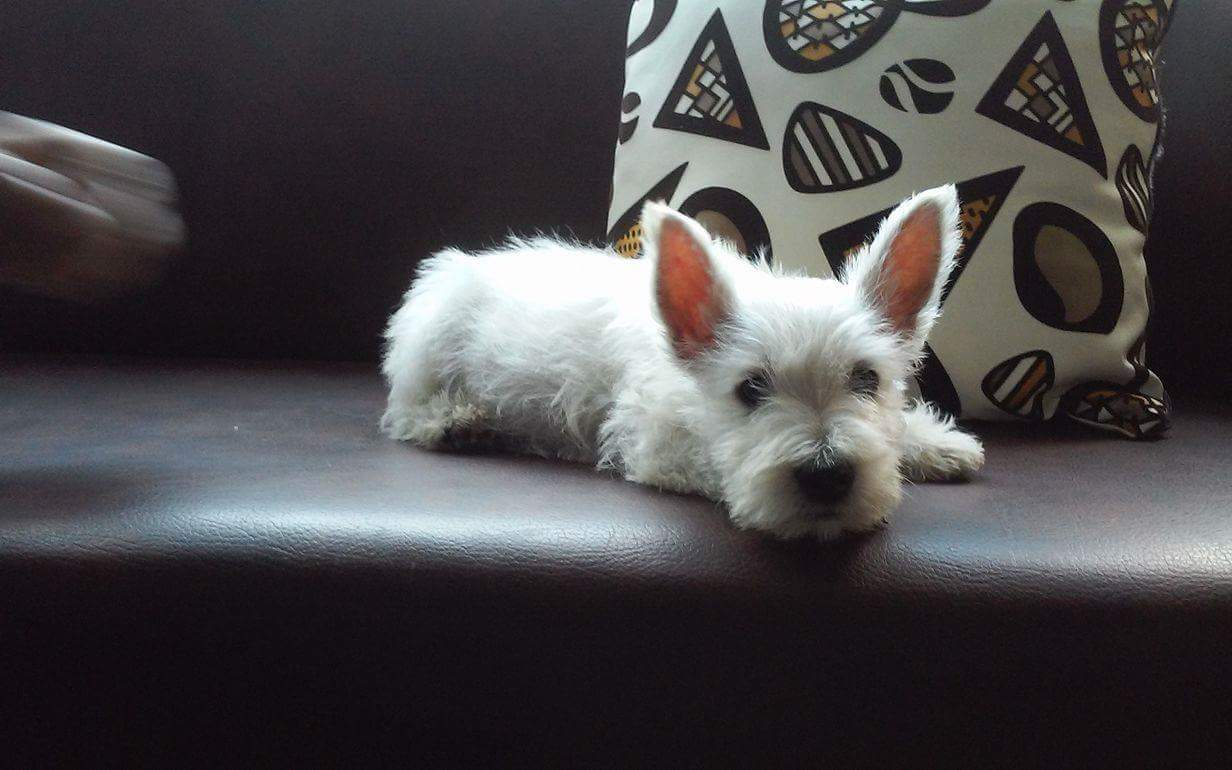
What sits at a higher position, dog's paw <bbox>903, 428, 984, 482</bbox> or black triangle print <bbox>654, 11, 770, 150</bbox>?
black triangle print <bbox>654, 11, 770, 150</bbox>

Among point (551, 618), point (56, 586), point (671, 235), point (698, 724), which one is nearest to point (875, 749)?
point (698, 724)

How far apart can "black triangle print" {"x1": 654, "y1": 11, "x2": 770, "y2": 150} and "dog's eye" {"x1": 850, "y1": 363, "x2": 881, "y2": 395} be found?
55cm

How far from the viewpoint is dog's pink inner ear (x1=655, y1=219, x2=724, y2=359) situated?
1.21 metres

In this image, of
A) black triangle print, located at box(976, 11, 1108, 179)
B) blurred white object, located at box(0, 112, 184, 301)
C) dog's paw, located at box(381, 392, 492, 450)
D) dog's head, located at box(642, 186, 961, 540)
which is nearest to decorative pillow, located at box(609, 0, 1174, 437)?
black triangle print, located at box(976, 11, 1108, 179)

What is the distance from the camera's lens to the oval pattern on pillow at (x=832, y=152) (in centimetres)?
154

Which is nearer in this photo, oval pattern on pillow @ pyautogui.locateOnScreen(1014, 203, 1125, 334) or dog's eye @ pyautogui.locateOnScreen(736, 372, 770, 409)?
dog's eye @ pyautogui.locateOnScreen(736, 372, 770, 409)

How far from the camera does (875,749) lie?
1.02m

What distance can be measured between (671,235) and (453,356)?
2.05 ft

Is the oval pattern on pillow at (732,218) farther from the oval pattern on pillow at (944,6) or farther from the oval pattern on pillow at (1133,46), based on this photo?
the oval pattern on pillow at (1133,46)

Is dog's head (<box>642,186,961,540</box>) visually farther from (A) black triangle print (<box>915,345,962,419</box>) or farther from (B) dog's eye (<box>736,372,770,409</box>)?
(A) black triangle print (<box>915,345,962,419</box>)

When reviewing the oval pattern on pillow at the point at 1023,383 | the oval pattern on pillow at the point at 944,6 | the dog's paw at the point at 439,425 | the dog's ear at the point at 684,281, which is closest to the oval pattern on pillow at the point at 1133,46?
the oval pattern on pillow at the point at 944,6

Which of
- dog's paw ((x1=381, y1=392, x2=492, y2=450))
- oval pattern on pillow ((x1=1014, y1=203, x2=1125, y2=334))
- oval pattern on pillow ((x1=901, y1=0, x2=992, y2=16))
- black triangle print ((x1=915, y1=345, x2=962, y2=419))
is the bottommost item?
dog's paw ((x1=381, y1=392, x2=492, y2=450))

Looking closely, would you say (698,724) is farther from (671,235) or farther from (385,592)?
(671,235)

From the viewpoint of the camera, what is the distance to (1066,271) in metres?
1.52
